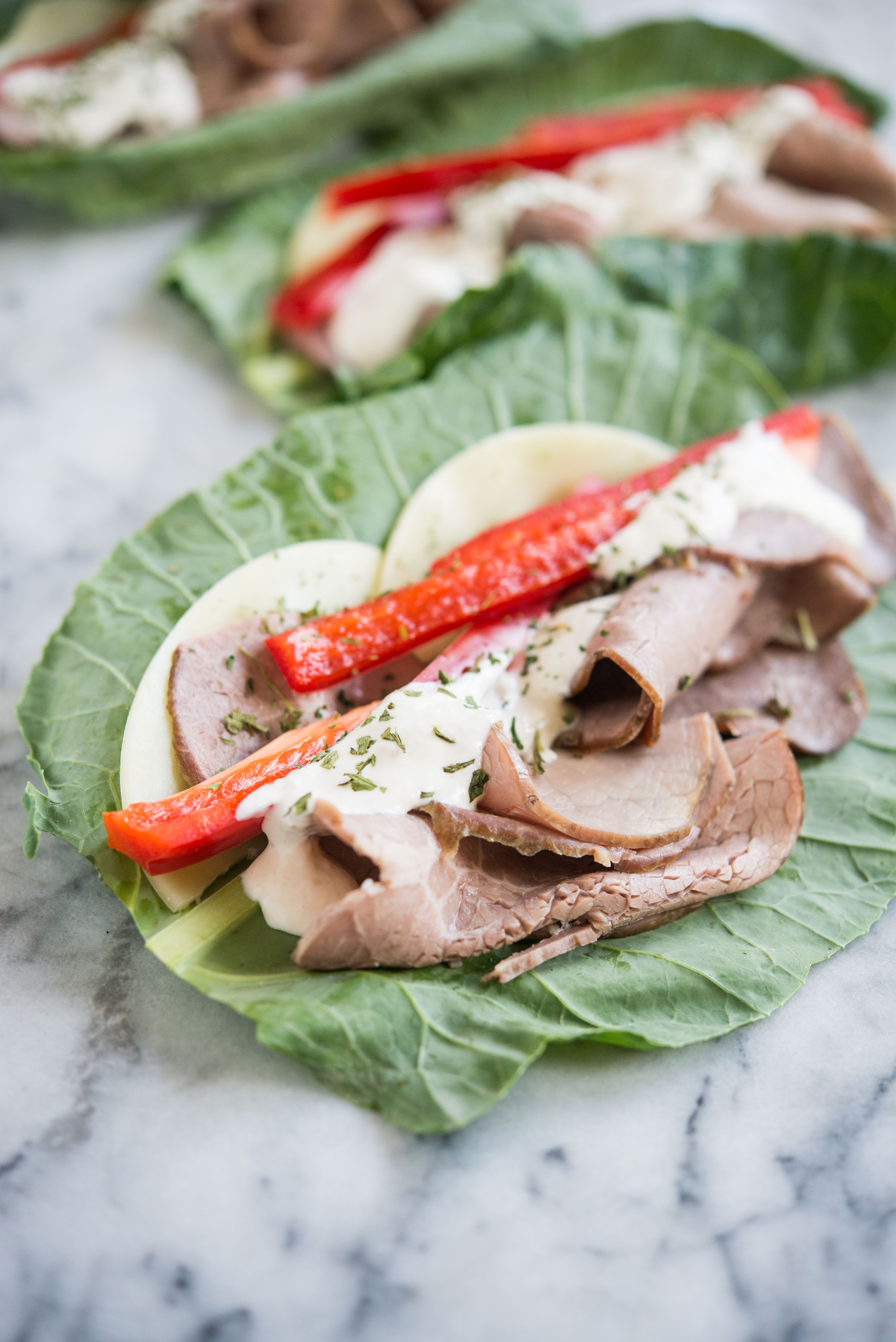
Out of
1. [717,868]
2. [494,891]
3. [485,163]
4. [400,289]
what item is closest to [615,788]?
[717,868]

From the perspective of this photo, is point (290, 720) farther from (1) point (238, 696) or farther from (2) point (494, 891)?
(2) point (494, 891)

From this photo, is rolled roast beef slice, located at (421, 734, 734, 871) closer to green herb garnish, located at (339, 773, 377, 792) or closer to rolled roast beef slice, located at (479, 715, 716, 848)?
rolled roast beef slice, located at (479, 715, 716, 848)

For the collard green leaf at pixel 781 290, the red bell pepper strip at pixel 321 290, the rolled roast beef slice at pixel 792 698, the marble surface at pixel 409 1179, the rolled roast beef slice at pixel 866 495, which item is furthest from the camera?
the red bell pepper strip at pixel 321 290

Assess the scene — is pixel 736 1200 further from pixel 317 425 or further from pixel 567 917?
pixel 317 425

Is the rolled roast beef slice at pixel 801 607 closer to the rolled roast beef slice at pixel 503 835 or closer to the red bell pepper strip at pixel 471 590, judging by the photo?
the red bell pepper strip at pixel 471 590

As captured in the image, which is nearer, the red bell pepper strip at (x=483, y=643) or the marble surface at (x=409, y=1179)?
the marble surface at (x=409, y=1179)

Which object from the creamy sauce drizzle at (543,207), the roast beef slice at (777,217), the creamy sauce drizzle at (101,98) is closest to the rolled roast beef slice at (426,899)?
the creamy sauce drizzle at (543,207)
